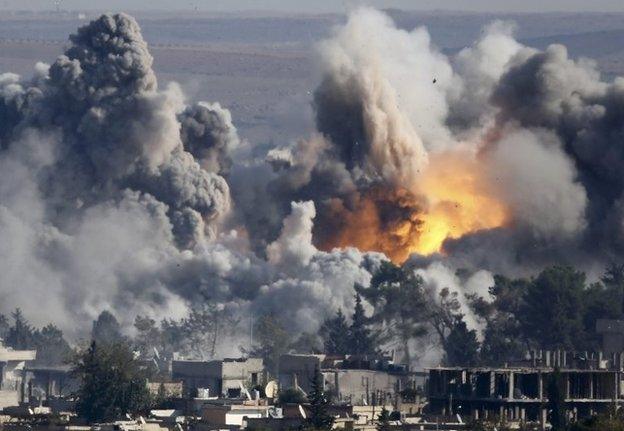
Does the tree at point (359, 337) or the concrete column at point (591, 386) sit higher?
the tree at point (359, 337)

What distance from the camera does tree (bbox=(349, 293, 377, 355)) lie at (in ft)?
449

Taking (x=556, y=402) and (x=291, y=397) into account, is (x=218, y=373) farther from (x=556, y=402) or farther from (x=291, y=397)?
(x=556, y=402)

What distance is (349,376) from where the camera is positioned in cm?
11875

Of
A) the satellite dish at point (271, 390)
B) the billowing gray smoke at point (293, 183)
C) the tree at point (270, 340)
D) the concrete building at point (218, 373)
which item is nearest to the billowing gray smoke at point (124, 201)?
the billowing gray smoke at point (293, 183)

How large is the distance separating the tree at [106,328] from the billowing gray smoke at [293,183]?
7.33 ft

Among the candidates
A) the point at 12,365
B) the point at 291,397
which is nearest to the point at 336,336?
the point at 12,365

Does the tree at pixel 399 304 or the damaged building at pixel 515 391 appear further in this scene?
the tree at pixel 399 304

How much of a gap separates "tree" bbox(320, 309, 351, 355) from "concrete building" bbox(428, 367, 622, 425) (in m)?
31.0

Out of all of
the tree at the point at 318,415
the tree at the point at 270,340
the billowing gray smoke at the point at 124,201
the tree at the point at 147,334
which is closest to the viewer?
the tree at the point at 318,415

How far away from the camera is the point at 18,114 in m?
164

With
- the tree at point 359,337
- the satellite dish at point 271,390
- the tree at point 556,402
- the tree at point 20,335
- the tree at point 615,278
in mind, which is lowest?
the tree at point 556,402

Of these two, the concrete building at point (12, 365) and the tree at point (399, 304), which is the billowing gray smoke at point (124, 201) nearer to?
the tree at point (399, 304)

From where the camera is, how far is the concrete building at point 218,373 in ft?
390

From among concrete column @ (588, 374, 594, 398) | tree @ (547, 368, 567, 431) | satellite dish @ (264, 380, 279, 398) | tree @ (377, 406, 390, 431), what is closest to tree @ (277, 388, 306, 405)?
satellite dish @ (264, 380, 279, 398)
